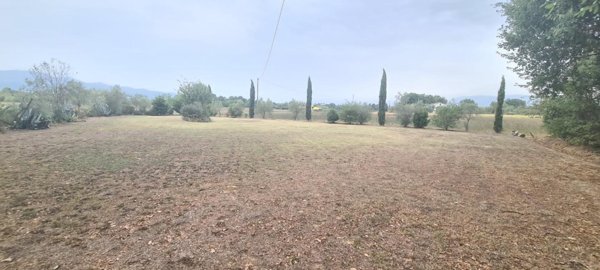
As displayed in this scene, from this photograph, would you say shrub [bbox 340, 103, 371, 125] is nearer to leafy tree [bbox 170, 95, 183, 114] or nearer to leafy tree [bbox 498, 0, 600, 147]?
leafy tree [bbox 498, 0, 600, 147]

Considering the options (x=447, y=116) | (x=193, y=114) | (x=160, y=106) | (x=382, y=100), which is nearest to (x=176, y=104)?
(x=160, y=106)

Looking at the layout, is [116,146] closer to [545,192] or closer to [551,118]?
[545,192]

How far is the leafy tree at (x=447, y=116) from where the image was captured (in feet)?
82.0

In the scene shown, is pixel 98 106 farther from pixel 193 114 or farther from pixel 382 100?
pixel 382 100

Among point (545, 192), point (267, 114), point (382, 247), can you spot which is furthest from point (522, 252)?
point (267, 114)

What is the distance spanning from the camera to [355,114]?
99.5 feet

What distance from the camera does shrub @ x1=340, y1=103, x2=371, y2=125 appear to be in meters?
30.3

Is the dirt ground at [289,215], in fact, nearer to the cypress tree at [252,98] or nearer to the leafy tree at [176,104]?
the leafy tree at [176,104]

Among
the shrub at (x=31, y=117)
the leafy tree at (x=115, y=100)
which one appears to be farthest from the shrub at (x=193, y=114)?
the shrub at (x=31, y=117)

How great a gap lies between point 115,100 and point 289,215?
108 ft

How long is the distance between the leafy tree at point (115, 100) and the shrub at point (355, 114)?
906 inches

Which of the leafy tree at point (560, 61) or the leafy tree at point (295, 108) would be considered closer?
the leafy tree at point (560, 61)

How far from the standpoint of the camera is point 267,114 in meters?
40.4

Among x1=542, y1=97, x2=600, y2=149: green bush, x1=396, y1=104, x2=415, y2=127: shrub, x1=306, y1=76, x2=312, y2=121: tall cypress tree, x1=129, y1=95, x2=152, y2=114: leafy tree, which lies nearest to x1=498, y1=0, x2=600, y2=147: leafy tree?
x1=542, y1=97, x2=600, y2=149: green bush
